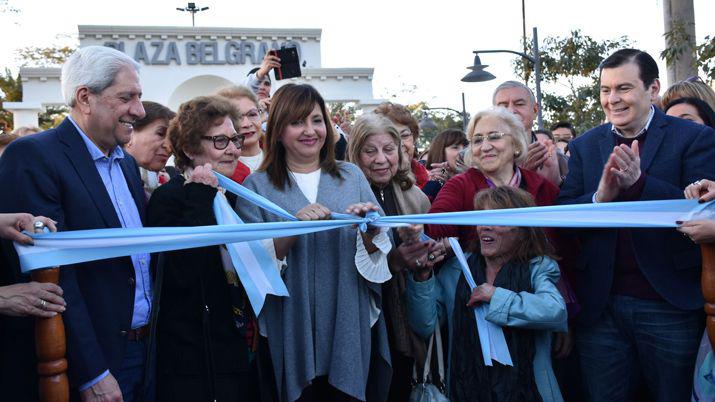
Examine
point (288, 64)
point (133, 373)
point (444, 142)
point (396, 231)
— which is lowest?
point (133, 373)

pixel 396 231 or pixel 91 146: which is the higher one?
pixel 91 146

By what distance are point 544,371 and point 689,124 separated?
1540 millimetres

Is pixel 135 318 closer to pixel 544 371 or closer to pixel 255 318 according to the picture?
pixel 255 318

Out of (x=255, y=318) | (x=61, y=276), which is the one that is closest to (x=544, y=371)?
(x=255, y=318)

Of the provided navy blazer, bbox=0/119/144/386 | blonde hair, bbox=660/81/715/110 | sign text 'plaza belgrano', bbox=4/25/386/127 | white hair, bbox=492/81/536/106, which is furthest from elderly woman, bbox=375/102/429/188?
sign text 'plaza belgrano', bbox=4/25/386/127

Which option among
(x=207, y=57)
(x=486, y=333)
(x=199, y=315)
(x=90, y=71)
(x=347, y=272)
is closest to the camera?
(x=90, y=71)

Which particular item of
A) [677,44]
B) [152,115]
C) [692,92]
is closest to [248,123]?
[152,115]

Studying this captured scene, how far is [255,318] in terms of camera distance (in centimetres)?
350

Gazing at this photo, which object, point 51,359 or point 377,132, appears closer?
point 51,359

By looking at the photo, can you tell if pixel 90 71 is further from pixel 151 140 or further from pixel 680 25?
pixel 680 25

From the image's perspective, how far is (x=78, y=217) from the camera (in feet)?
9.98

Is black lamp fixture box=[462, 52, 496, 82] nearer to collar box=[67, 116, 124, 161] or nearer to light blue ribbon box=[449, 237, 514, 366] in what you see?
light blue ribbon box=[449, 237, 514, 366]

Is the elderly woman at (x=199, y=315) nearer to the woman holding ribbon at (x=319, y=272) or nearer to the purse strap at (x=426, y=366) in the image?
the woman holding ribbon at (x=319, y=272)

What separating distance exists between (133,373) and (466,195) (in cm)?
210
